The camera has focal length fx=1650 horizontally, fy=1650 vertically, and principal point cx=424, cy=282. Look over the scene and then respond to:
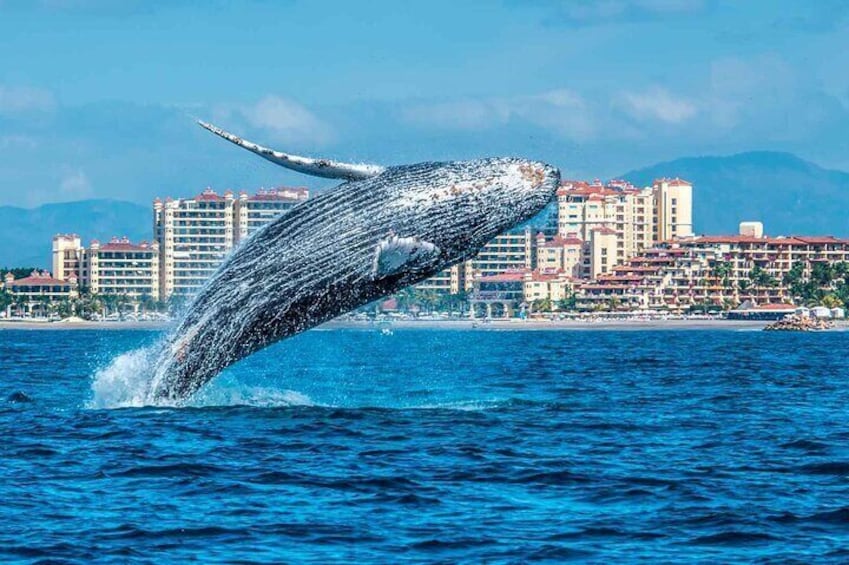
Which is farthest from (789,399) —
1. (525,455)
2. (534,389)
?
(525,455)

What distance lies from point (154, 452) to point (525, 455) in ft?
13.3

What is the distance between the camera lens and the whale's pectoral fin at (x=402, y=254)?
58.5 feet

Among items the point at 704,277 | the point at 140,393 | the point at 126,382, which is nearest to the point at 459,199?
the point at 140,393

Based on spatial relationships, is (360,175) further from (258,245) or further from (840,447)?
(840,447)

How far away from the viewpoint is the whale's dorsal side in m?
17.2

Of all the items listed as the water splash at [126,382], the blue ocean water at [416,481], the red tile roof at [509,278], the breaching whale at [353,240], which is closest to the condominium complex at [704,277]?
the red tile roof at [509,278]

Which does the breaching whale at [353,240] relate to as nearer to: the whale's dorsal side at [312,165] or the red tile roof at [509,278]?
the whale's dorsal side at [312,165]

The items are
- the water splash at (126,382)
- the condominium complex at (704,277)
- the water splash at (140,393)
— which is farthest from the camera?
the condominium complex at (704,277)

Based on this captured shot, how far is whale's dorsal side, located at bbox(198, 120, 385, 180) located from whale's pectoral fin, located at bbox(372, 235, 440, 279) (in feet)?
2.73

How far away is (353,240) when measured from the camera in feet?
60.4

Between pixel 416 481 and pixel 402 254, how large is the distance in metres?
2.80

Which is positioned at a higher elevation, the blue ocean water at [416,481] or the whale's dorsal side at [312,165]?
the whale's dorsal side at [312,165]

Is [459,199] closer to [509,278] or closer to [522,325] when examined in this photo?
[522,325]

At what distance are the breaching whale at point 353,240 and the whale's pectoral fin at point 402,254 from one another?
11mm
